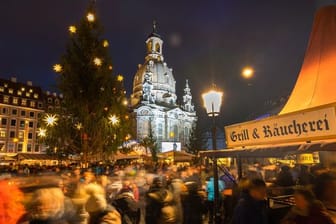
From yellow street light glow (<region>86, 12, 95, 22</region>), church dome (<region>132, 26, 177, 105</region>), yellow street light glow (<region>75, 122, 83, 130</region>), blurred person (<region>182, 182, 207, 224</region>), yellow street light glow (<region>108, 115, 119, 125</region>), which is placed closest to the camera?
blurred person (<region>182, 182, 207, 224</region>)

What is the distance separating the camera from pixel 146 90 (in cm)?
8550

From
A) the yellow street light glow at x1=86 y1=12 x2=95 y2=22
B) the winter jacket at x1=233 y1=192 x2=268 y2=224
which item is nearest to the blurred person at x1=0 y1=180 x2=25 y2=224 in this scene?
the winter jacket at x1=233 y1=192 x2=268 y2=224

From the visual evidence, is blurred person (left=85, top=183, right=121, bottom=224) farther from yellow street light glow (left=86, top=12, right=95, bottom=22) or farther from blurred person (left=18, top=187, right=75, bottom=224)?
yellow street light glow (left=86, top=12, right=95, bottom=22)

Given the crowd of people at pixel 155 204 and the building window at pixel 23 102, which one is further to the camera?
the building window at pixel 23 102

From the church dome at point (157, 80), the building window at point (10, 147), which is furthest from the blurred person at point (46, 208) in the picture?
the church dome at point (157, 80)

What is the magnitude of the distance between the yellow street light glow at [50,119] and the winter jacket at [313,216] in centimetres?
1206

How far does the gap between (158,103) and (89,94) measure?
247ft

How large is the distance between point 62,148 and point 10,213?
9346 mm

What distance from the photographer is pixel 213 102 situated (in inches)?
314

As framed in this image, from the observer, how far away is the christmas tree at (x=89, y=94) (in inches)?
535

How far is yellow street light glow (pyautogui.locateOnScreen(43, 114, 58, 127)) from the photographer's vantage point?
13.1 metres

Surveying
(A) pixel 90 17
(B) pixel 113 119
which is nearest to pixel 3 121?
(A) pixel 90 17

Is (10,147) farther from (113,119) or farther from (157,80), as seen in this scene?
(113,119)

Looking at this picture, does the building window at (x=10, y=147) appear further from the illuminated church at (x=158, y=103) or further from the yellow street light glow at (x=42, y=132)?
the yellow street light glow at (x=42, y=132)
